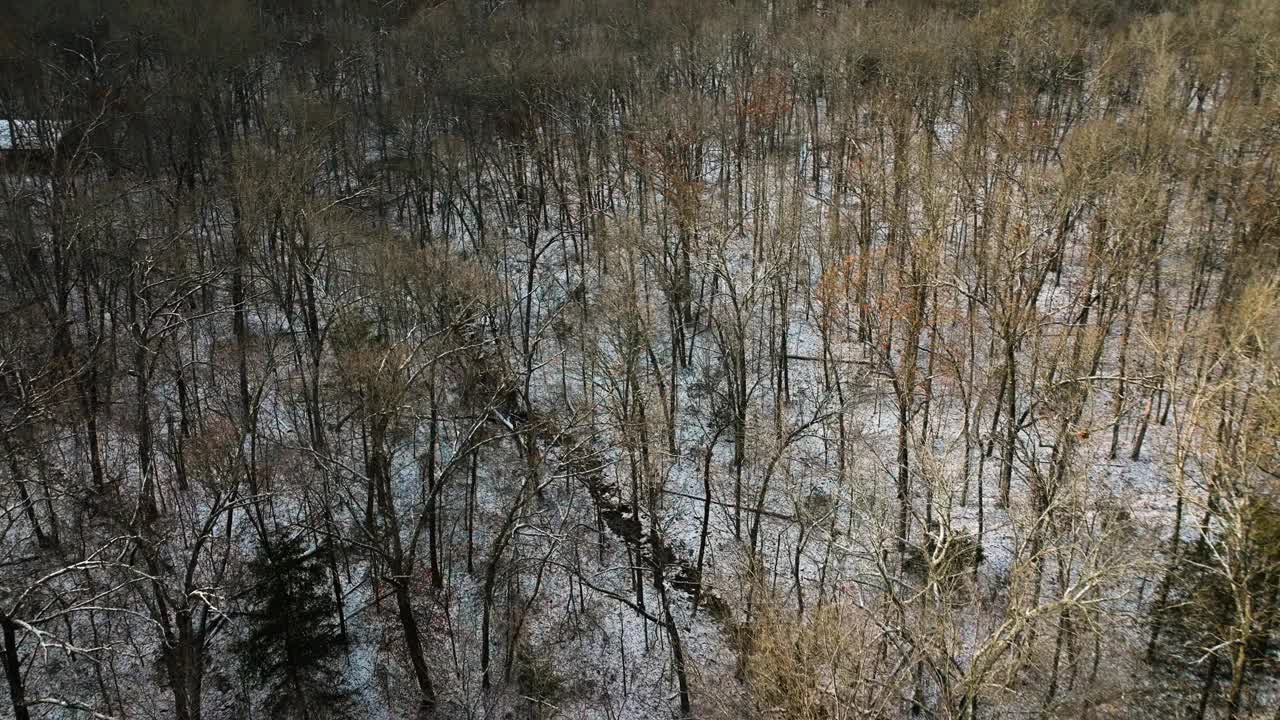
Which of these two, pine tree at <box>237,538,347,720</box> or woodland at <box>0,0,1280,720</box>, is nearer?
woodland at <box>0,0,1280,720</box>

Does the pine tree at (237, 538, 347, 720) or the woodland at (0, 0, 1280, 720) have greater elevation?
the woodland at (0, 0, 1280, 720)

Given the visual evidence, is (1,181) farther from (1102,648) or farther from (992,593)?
(1102,648)

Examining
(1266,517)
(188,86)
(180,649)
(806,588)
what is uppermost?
(188,86)

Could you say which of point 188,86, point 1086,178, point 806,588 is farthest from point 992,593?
point 188,86

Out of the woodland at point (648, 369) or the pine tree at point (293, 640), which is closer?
the woodland at point (648, 369)
